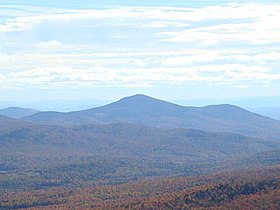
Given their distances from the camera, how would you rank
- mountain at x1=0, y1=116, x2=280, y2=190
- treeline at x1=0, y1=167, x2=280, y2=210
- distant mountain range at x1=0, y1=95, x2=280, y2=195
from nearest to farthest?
treeline at x1=0, y1=167, x2=280, y2=210, distant mountain range at x1=0, y1=95, x2=280, y2=195, mountain at x1=0, y1=116, x2=280, y2=190

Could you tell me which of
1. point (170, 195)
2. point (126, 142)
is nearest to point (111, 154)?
point (126, 142)

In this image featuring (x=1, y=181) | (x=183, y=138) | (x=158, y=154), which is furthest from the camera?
(x=183, y=138)

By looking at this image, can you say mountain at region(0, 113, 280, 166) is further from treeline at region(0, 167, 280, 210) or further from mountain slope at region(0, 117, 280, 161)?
treeline at region(0, 167, 280, 210)

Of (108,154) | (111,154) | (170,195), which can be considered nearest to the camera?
(170,195)

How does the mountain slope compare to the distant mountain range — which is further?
the mountain slope

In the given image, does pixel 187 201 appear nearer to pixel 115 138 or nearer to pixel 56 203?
pixel 56 203

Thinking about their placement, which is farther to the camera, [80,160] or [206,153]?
[206,153]

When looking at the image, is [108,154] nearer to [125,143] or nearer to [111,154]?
[111,154]

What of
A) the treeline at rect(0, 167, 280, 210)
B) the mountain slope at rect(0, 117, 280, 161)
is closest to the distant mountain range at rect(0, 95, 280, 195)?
the mountain slope at rect(0, 117, 280, 161)

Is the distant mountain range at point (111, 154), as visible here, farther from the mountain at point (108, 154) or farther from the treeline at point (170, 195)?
the treeline at point (170, 195)

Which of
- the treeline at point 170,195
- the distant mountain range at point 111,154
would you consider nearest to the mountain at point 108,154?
the distant mountain range at point 111,154

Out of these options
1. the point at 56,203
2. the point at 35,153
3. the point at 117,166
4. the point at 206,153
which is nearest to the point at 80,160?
the point at 117,166
